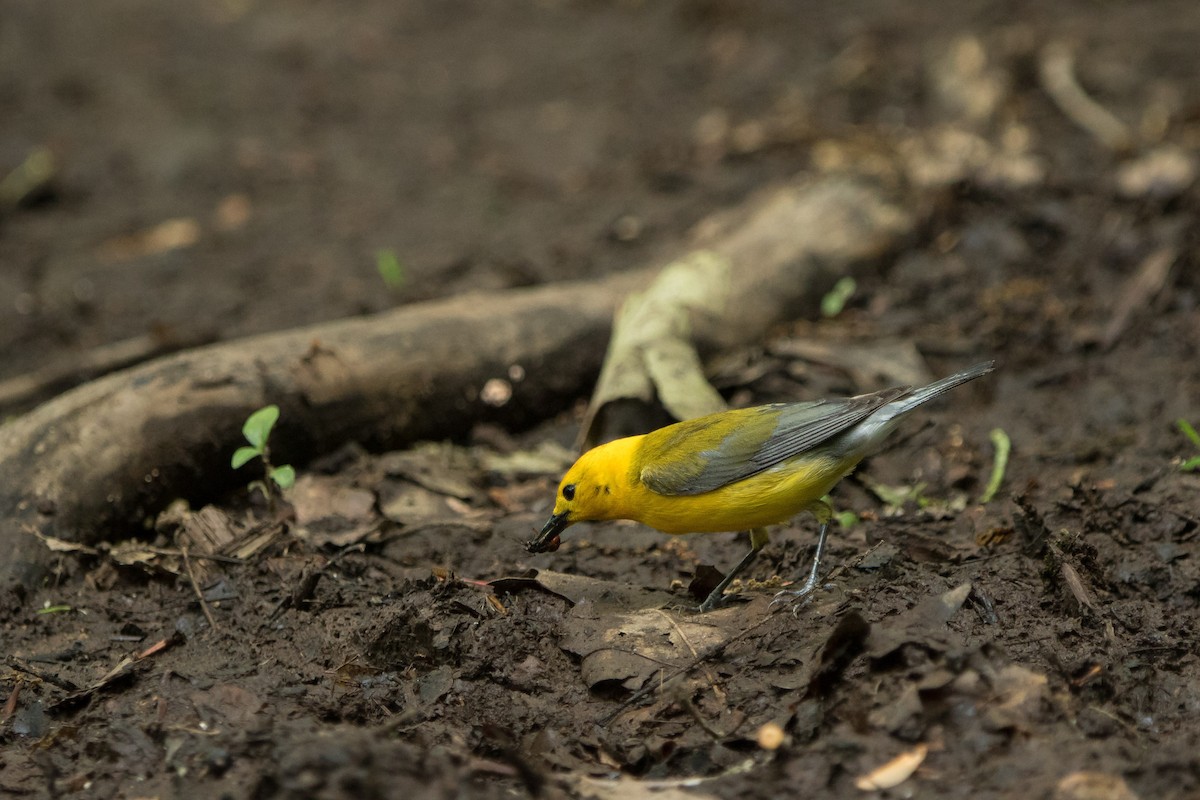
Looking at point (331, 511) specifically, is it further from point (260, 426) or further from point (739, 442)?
point (739, 442)

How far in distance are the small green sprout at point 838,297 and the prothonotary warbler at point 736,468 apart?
8.27 feet

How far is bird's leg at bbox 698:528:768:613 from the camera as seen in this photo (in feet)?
14.9

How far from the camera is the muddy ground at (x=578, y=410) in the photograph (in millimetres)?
3508

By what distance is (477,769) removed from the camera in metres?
3.33

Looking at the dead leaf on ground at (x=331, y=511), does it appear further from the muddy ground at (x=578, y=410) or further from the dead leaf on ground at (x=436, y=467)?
the dead leaf on ground at (x=436, y=467)

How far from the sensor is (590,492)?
4.85 m

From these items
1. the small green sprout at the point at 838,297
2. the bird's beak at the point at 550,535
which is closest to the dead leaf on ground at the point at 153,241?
the small green sprout at the point at 838,297

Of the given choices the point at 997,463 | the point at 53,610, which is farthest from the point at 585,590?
the point at 997,463

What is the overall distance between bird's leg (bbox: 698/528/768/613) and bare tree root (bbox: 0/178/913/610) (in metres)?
1.96

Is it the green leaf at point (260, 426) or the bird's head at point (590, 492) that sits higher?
the green leaf at point (260, 426)

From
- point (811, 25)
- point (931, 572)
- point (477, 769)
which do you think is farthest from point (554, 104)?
point (477, 769)

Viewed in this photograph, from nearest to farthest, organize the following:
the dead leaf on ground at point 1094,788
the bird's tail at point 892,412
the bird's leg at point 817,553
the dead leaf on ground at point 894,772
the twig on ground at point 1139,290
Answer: the dead leaf on ground at point 1094,788 → the dead leaf on ground at point 894,772 → the bird's leg at point 817,553 → the bird's tail at point 892,412 → the twig on ground at point 1139,290

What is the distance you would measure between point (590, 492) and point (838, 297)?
3.18m

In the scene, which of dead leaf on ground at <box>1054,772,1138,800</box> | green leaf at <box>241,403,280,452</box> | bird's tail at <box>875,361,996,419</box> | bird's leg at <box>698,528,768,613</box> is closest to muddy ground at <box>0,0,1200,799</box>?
dead leaf on ground at <box>1054,772,1138,800</box>
